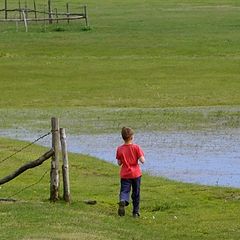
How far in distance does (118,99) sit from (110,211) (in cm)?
1942

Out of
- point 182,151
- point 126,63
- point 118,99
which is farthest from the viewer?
point 126,63

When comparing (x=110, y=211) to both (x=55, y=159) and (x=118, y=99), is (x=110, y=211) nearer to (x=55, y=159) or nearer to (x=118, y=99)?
(x=55, y=159)

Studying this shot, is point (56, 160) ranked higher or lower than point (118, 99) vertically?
higher

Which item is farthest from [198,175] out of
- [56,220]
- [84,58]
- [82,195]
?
[84,58]

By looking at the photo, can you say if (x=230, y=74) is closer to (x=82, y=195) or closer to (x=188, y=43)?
(x=188, y=43)

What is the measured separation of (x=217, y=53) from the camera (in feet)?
171

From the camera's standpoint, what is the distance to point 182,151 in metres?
24.9

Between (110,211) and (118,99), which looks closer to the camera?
(110,211)

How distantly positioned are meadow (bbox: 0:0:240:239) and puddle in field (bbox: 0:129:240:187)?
841 mm

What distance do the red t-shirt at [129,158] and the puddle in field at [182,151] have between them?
4.36 meters

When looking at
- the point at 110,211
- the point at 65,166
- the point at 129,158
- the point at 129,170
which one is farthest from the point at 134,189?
the point at 65,166

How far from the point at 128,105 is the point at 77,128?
578cm

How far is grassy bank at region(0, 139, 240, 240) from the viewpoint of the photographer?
1454 cm

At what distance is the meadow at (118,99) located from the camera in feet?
51.8
